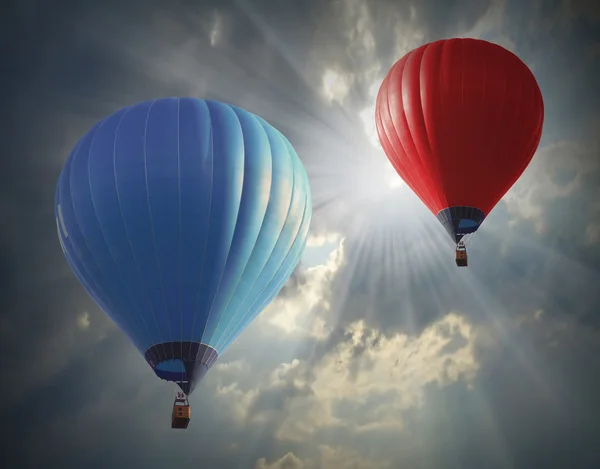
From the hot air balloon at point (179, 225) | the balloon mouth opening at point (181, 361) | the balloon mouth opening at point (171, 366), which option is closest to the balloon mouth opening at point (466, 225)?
the hot air balloon at point (179, 225)

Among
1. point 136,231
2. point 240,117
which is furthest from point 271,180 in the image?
point 136,231

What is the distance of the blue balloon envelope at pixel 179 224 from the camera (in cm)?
2688

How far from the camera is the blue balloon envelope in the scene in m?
26.9

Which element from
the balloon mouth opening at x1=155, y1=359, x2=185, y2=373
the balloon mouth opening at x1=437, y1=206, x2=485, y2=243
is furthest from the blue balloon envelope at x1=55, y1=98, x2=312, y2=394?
the balloon mouth opening at x1=437, y1=206, x2=485, y2=243

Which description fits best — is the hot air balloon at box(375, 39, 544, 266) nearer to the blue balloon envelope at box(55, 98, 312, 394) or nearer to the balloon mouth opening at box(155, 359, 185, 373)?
the blue balloon envelope at box(55, 98, 312, 394)

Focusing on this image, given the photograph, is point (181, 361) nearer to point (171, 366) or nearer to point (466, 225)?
point (171, 366)

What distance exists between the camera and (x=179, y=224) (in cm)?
2709

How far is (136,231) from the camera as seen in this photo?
27141mm

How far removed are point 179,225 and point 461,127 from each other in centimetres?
1196

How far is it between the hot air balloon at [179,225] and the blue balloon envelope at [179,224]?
0.04 m

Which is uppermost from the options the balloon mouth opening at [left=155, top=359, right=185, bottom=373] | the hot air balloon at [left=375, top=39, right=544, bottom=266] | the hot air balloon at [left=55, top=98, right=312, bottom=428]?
the hot air balloon at [left=375, top=39, right=544, bottom=266]

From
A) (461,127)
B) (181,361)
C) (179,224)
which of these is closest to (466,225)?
(461,127)

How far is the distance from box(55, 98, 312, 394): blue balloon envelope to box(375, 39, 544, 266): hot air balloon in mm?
5874

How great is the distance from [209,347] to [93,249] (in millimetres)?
5250
